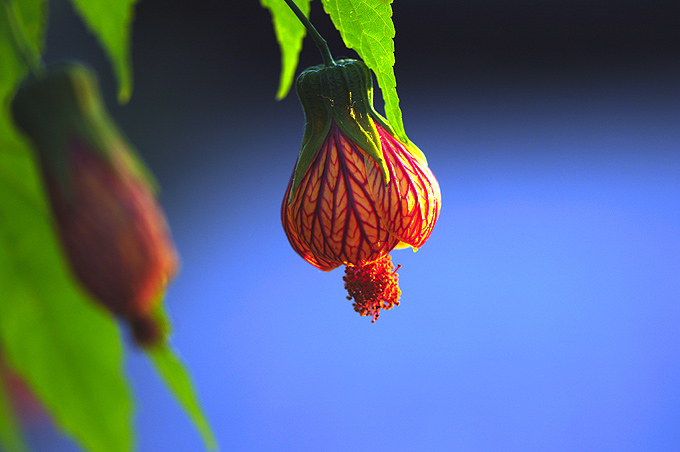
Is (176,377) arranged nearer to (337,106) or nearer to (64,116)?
(64,116)

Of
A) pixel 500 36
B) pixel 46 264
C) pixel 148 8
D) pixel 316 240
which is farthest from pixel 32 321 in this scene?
pixel 500 36

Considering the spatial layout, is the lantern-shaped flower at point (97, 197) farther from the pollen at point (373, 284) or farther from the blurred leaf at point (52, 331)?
the pollen at point (373, 284)

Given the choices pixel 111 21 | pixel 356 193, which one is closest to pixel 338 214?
pixel 356 193

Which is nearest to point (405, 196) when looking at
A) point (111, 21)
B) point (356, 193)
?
point (356, 193)

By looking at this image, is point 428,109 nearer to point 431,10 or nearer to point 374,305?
point 431,10

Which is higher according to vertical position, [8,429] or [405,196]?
[405,196]

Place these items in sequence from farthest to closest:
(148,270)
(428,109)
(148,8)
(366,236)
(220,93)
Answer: (428,109) → (220,93) → (148,8) → (366,236) → (148,270)

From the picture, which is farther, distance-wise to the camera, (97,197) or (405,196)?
(405,196)
